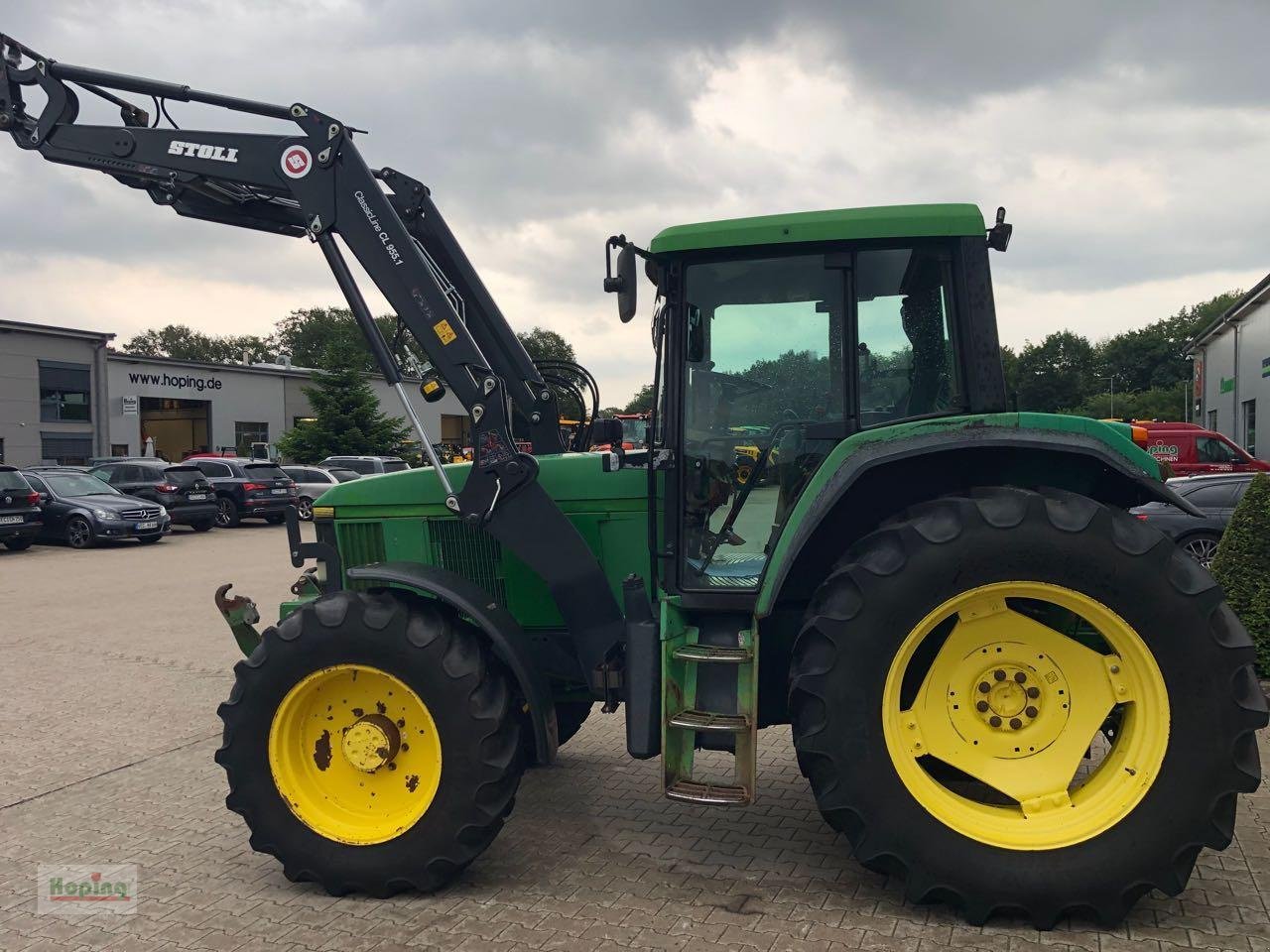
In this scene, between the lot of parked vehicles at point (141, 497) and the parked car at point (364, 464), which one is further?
the parked car at point (364, 464)

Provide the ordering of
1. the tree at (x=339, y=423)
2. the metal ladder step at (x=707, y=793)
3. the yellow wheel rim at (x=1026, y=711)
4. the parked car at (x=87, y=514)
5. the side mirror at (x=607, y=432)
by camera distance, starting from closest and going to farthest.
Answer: the yellow wheel rim at (x=1026, y=711), the metal ladder step at (x=707, y=793), the side mirror at (x=607, y=432), the parked car at (x=87, y=514), the tree at (x=339, y=423)

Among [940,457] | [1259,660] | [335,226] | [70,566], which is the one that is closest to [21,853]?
[335,226]

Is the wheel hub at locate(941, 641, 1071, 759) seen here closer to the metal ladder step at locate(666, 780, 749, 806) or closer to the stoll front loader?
the stoll front loader

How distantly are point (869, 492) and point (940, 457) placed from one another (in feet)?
1.00

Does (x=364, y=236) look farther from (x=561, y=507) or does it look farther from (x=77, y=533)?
(x=77, y=533)

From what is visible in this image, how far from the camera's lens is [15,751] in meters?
6.16

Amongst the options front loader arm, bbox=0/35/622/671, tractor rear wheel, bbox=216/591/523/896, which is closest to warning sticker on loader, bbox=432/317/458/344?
front loader arm, bbox=0/35/622/671

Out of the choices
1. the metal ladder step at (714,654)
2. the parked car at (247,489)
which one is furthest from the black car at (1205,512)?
the parked car at (247,489)

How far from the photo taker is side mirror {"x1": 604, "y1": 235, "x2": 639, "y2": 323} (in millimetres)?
3928

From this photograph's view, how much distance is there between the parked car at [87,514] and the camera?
19.2 metres

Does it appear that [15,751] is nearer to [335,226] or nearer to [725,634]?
[335,226]

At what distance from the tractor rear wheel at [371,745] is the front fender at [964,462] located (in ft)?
4.08

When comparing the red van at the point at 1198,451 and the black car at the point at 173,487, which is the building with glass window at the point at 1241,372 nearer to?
the red van at the point at 1198,451

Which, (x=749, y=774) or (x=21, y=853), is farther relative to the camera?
(x=21, y=853)
